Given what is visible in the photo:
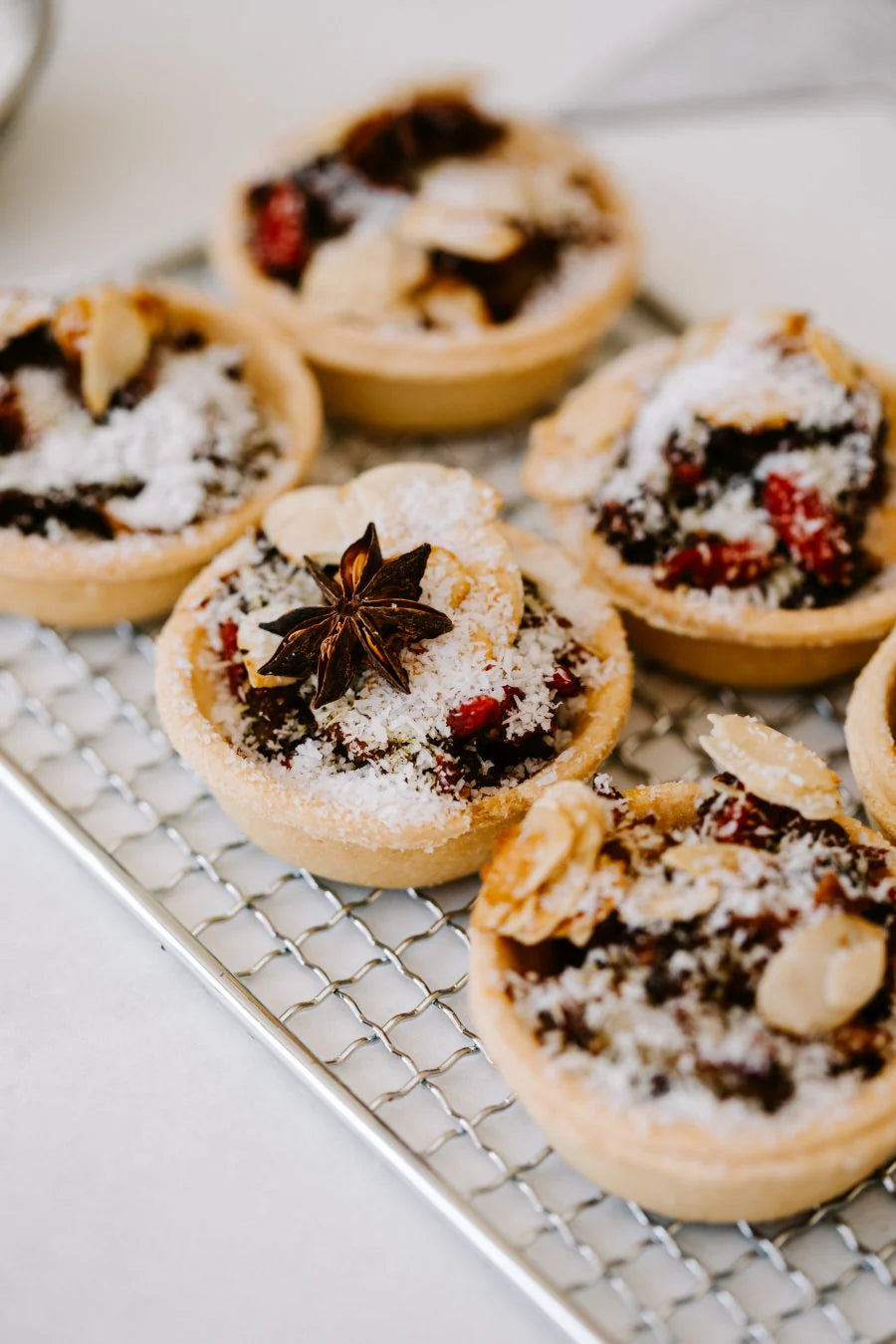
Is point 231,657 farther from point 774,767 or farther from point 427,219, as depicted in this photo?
point 427,219

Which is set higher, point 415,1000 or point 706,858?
point 706,858

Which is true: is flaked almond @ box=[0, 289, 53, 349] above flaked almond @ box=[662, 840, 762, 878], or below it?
above

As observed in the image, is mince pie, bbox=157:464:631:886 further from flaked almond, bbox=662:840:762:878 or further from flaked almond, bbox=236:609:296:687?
flaked almond, bbox=662:840:762:878

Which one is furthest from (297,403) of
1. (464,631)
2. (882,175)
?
(882,175)

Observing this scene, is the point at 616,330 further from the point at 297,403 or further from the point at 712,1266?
the point at 712,1266

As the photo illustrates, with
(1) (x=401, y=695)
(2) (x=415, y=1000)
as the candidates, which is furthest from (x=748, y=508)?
(2) (x=415, y=1000)

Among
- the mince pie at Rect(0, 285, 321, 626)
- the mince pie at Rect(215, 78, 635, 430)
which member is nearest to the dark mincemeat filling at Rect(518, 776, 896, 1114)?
the mince pie at Rect(0, 285, 321, 626)
